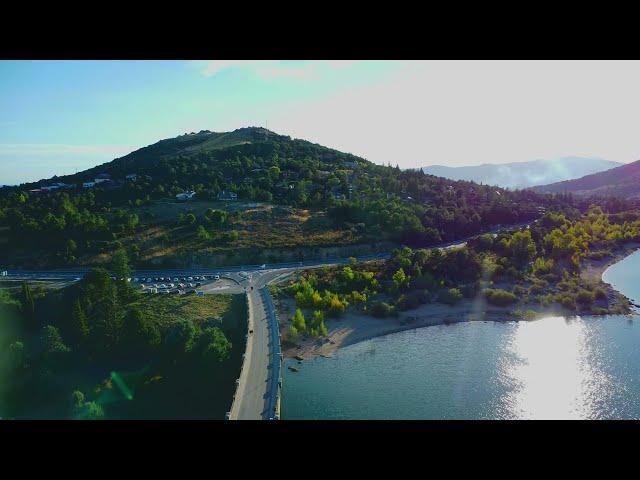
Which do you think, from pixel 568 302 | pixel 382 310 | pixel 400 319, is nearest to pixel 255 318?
pixel 382 310

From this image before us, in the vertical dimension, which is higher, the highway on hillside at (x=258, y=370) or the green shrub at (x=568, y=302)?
the highway on hillside at (x=258, y=370)

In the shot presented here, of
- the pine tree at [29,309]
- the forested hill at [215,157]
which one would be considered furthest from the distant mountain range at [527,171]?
the pine tree at [29,309]

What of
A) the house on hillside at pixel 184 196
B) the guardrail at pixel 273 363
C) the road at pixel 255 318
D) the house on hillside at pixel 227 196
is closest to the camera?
the guardrail at pixel 273 363

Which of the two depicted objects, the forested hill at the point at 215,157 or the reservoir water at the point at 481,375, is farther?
the forested hill at the point at 215,157

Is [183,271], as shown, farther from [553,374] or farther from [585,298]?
[585,298]

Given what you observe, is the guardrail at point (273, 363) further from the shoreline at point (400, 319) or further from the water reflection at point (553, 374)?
the water reflection at point (553, 374)
